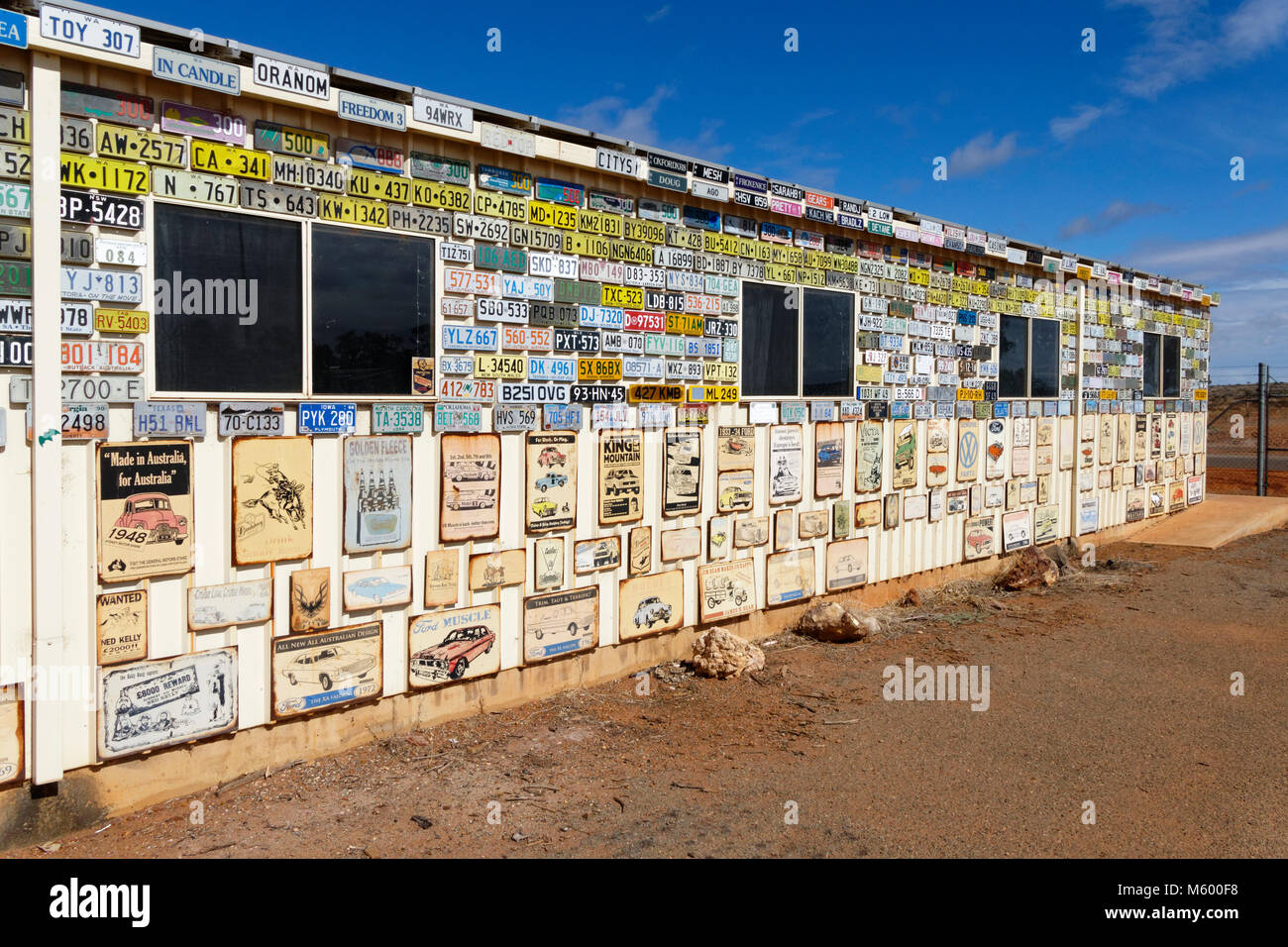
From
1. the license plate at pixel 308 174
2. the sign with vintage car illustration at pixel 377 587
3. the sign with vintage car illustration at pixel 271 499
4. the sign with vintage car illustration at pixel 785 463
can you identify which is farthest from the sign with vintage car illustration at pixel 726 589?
the license plate at pixel 308 174

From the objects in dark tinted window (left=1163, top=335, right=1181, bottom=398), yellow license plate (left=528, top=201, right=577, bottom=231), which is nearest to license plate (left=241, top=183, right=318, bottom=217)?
yellow license plate (left=528, top=201, right=577, bottom=231)

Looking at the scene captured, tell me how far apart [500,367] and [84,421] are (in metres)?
2.49

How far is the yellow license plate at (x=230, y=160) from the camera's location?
506 cm

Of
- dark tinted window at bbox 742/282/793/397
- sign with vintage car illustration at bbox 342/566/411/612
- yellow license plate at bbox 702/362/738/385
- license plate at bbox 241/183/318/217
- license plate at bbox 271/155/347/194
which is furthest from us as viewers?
dark tinted window at bbox 742/282/793/397

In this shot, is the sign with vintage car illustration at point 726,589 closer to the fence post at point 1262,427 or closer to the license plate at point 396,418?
the license plate at point 396,418

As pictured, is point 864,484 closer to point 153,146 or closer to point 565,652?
point 565,652

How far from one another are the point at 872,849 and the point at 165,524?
3.86 metres

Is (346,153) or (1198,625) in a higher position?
(346,153)

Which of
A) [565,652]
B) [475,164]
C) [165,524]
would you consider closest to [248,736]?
[165,524]

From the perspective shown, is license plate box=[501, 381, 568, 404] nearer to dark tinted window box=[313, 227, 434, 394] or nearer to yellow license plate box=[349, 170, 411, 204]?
dark tinted window box=[313, 227, 434, 394]

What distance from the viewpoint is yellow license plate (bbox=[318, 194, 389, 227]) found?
559 cm

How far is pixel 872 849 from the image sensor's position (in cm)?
457

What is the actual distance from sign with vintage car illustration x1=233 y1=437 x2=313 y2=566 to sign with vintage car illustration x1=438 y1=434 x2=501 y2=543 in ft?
2.96

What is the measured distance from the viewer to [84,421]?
15.3ft
